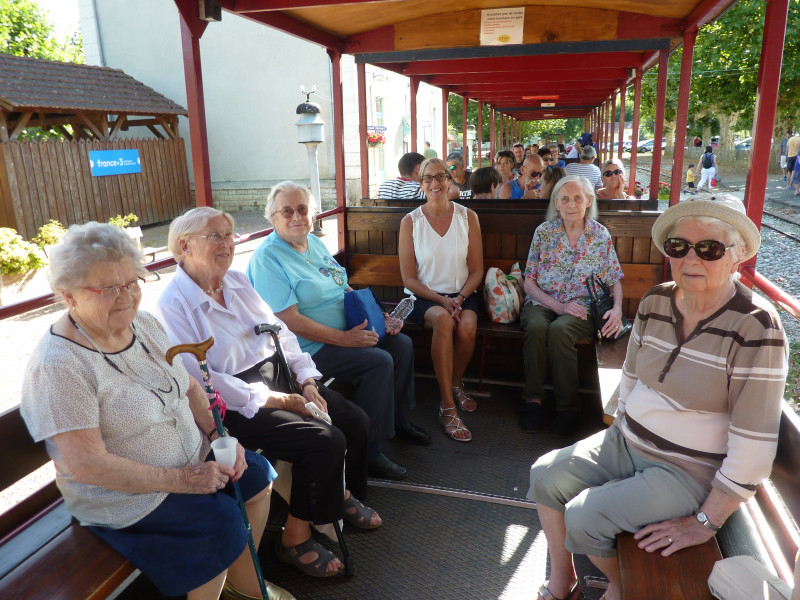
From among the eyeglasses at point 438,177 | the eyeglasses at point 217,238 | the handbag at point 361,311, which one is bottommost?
the handbag at point 361,311

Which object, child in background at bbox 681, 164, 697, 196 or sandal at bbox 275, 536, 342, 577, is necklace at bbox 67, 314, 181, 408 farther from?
child in background at bbox 681, 164, 697, 196

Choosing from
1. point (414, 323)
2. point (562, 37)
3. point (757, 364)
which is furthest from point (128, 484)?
point (562, 37)

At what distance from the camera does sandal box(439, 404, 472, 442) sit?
11.4ft

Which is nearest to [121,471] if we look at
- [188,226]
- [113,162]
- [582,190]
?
[188,226]

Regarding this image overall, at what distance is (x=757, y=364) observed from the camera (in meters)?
1.64

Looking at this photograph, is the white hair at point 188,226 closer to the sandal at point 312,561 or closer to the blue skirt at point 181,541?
the blue skirt at point 181,541

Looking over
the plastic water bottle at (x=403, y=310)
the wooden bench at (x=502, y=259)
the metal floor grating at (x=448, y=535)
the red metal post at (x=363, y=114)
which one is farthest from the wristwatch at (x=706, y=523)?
the red metal post at (x=363, y=114)

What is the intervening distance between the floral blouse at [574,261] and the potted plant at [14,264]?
6.81 m

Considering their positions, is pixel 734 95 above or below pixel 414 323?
above

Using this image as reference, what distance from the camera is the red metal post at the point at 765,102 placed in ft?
8.55

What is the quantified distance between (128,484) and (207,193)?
6.40 feet

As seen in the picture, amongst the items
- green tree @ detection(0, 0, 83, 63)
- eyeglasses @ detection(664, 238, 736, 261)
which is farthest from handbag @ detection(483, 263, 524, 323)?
green tree @ detection(0, 0, 83, 63)

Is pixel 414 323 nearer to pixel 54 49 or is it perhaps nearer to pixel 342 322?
pixel 342 322

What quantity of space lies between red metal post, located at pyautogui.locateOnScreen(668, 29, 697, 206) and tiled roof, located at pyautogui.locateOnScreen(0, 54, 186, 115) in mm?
11837
